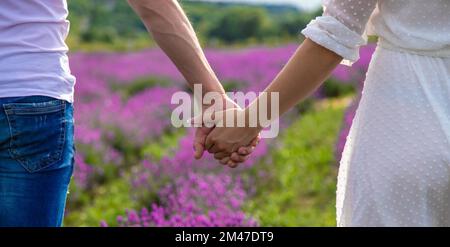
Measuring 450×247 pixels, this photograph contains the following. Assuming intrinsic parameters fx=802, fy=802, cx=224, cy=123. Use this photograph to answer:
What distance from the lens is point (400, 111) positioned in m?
2.07

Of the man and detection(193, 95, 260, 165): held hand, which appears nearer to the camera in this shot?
the man

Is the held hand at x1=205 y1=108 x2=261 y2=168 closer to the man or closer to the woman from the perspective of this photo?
the woman

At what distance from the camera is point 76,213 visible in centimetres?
666

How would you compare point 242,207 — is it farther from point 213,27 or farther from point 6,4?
point 213,27

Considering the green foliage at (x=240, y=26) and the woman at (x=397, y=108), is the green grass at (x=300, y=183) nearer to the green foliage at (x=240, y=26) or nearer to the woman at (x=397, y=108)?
the woman at (x=397, y=108)

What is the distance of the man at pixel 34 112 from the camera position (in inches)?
82.9

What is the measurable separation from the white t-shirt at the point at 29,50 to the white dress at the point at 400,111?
0.69 m

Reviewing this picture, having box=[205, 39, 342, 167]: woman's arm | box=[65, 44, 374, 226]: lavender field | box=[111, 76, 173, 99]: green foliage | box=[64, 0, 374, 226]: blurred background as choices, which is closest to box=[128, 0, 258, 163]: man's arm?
box=[64, 0, 374, 226]: blurred background

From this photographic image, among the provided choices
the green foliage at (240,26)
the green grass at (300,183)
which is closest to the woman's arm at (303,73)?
the green grass at (300,183)

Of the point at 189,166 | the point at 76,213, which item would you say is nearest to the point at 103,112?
the point at 76,213

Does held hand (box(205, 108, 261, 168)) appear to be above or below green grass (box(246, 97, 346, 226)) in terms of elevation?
above

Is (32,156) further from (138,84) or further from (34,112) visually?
(138,84)

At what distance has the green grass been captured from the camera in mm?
5649
